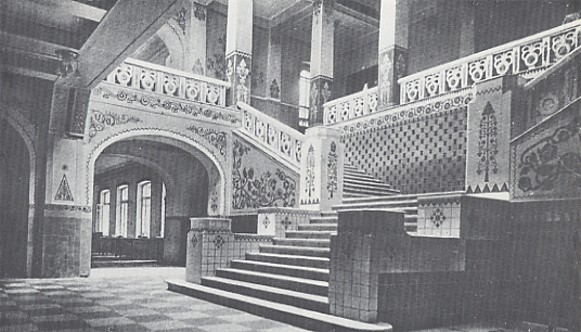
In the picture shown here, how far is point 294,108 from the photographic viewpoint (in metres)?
18.0

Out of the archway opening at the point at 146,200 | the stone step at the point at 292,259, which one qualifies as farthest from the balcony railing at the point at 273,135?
the stone step at the point at 292,259

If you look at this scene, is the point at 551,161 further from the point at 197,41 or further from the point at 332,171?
the point at 197,41

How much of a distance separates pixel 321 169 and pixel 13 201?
21.3ft

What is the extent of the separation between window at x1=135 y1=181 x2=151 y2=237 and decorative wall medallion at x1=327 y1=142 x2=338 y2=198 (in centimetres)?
1332

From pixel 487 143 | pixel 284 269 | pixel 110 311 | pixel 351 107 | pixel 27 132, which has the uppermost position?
pixel 351 107

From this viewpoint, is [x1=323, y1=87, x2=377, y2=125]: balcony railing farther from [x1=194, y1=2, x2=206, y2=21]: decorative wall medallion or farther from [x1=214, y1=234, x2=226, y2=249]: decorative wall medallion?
[x1=214, y1=234, x2=226, y2=249]: decorative wall medallion

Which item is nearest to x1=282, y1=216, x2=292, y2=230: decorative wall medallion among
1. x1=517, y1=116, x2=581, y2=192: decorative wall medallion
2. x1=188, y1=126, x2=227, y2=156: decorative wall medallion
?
x1=517, y1=116, x2=581, y2=192: decorative wall medallion

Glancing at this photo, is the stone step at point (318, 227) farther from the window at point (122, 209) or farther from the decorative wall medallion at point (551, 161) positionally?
the window at point (122, 209)

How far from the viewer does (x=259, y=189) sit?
483 inches

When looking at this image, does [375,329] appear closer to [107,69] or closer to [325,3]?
[107,69]

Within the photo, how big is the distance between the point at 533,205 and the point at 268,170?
721cm

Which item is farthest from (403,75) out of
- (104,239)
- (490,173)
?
(104,239)

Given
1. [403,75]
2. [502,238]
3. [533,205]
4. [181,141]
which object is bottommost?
[502,238]

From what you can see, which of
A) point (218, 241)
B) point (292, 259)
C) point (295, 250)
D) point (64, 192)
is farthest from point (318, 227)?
point (64, 192)
